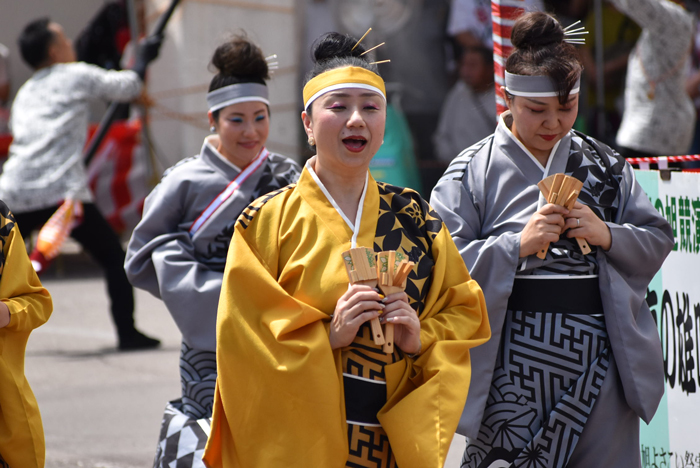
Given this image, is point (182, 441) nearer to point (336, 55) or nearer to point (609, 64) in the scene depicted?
point (336, 55)

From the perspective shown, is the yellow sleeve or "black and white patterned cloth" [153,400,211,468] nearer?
the yellow sleeve

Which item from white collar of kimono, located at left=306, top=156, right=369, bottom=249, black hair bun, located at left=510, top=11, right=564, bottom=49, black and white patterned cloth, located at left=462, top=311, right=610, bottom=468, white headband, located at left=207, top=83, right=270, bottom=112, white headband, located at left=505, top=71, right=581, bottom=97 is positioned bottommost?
black and white patterned cloth, located at left=462, top=311, right=610, bottom=468

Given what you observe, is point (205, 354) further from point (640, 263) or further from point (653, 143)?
point (653, 143)

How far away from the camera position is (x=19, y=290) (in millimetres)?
2721

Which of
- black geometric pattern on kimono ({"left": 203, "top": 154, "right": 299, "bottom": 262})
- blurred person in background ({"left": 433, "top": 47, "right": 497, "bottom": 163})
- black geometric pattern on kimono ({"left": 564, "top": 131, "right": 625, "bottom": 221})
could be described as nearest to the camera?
black geometric pattern on kimono ({"left": 564, "top": 131, "right": 625, "bottom": 221})

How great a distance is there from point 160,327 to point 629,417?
15.5 ft

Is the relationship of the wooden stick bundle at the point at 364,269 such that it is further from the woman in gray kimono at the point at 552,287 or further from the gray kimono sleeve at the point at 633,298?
the gray kimono sleeve at the point at 633,298

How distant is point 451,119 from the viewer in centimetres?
868

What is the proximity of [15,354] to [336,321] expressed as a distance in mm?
1118

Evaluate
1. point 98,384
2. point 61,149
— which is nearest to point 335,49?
point 98,384

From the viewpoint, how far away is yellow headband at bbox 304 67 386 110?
2.32m

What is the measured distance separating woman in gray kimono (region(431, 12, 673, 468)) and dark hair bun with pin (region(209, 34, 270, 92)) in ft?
3.68

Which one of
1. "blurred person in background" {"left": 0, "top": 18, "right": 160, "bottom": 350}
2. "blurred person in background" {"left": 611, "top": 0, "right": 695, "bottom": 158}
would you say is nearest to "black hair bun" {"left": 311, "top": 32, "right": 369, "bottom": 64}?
"blurred person in background" {"left": 611, "top": 0, "right": 695, "bottom": 158}

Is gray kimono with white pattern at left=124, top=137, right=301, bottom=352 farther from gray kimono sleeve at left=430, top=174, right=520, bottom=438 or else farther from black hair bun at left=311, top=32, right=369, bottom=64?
black hair bun at left=311, top=32, right=369, bottom=64
